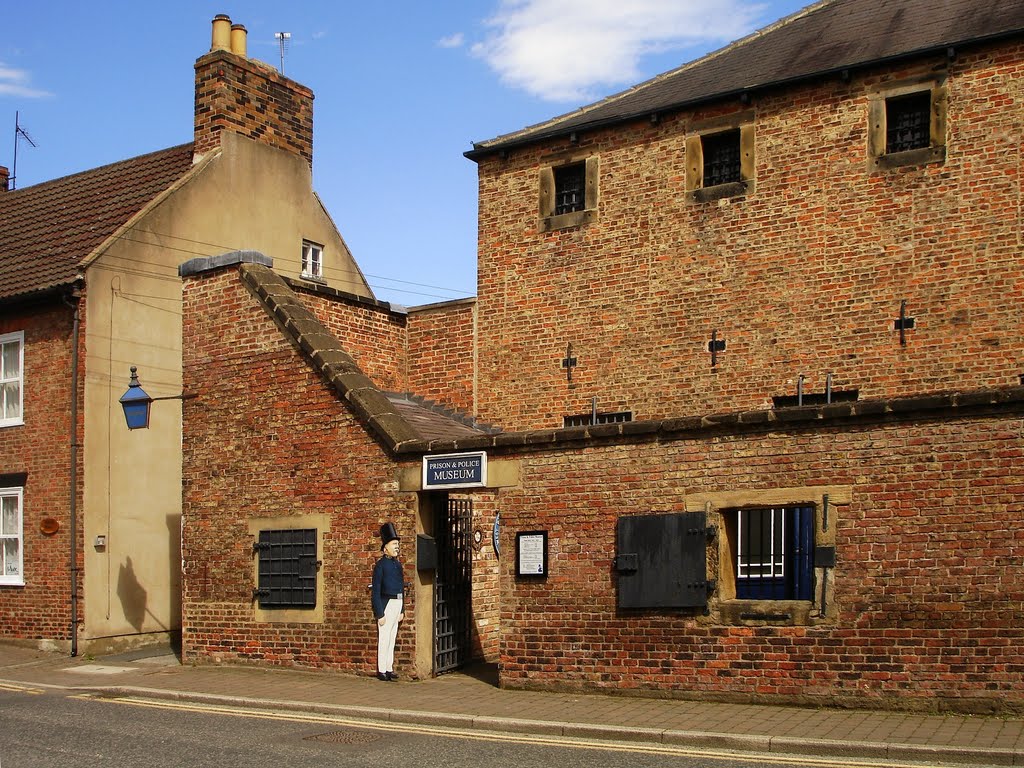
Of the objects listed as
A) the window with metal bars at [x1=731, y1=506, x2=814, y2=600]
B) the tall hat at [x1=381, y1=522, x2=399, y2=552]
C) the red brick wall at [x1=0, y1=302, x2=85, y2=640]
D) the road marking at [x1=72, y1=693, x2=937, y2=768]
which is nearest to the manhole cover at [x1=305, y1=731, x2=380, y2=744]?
the road marking at [x1=72, y1=693, x2=937, y2=768]

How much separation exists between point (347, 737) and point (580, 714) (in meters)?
2.29

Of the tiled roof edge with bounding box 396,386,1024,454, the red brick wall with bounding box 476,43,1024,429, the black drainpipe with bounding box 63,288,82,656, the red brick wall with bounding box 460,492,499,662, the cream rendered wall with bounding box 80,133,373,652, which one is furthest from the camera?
the cream rendered wall with bounding box 80,133,373,652

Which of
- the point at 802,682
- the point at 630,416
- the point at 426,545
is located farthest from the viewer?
the point at 630,416

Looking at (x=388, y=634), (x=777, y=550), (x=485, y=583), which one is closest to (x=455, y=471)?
(x=388, y=634)

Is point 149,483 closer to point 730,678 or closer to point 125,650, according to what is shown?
point 125,650

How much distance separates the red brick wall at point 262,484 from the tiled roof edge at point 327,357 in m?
0.19

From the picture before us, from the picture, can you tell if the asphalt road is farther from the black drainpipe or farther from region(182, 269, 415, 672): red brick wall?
the black drainpipe

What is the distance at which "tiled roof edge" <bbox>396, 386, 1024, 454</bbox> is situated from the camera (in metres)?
11.2

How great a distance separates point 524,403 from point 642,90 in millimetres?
5686

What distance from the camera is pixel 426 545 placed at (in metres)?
14.8

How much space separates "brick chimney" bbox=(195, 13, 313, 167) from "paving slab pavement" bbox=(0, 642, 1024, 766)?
1117 centimetres

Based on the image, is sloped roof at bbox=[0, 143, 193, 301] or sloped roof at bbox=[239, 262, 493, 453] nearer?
sloped roof at bbox=[239, 262, 493, 453]

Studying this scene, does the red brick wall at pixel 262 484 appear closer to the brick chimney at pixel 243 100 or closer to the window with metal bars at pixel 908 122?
the brick chimney at pixel 243 100

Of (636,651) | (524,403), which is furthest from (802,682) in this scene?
(524,403)
